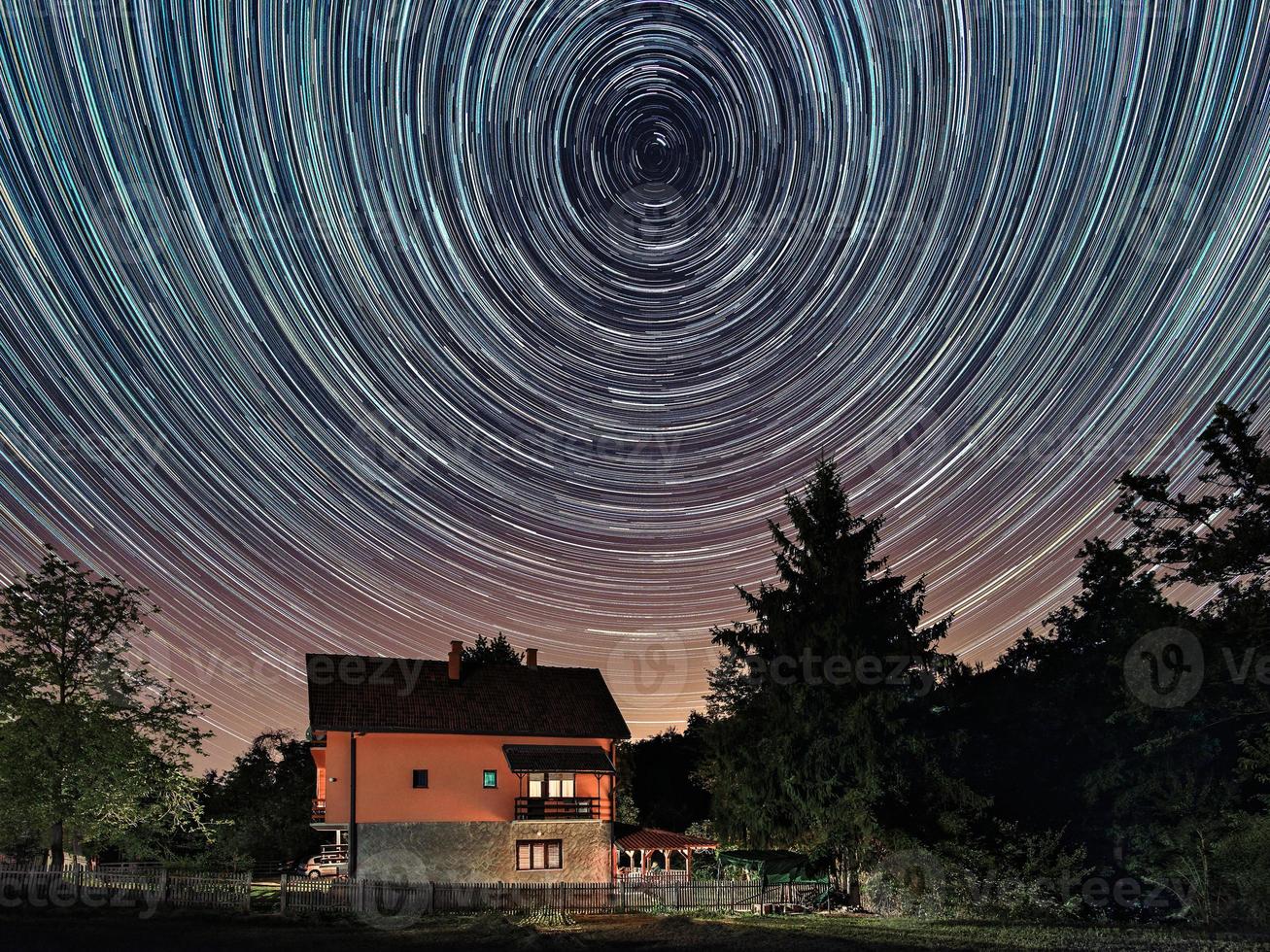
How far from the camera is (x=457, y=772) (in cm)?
4319

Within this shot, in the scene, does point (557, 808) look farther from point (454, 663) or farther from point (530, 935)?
point (530, 935)

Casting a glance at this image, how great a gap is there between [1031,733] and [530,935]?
23.9 meters

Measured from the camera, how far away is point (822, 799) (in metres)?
36.1

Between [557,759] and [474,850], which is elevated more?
[557,759]

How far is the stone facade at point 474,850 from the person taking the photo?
40.9 meters

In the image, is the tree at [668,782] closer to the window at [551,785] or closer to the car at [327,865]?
the window at [551,785]

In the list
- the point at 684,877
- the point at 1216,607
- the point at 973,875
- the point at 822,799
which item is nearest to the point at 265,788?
the point at 684,877

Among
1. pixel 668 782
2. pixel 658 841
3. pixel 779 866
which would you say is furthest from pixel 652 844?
pixel 668 782

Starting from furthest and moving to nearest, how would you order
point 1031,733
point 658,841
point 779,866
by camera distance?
point 658,841 < point 1031,733 < point 779,866

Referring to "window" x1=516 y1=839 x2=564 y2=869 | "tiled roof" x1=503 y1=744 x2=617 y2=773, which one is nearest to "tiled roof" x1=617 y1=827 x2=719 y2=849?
"window" x1=516 y1=839 x2=564 y2=869

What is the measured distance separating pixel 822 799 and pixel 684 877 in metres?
8.78

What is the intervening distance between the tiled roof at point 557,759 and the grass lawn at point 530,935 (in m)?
12.0

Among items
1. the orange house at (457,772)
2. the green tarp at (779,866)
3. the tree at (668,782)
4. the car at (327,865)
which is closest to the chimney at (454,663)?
the orange house at (457,772)

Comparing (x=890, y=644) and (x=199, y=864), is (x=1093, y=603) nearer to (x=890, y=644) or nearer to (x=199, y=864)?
(x=890, y=644)
